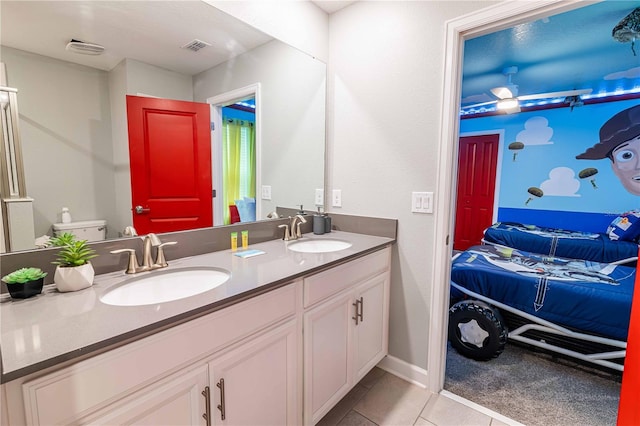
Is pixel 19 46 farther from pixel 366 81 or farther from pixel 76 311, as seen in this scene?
pixel 366 81

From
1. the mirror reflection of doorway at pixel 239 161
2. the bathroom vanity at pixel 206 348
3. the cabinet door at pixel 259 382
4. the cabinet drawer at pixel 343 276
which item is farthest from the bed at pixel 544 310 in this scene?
the mirror reflection of doorway at pixel 239 161

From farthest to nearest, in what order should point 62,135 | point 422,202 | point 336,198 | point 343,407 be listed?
point 336,198
point 422,202
point 343,407
point 62,135

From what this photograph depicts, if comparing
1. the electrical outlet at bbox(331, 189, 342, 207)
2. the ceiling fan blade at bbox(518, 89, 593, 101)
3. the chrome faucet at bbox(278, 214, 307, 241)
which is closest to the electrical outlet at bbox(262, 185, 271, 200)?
the chrome faucet at bbox(278, 214, 307, 241)

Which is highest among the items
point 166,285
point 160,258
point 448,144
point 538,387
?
point 448,144

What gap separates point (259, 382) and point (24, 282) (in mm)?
844

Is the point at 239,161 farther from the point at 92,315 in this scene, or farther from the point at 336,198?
the point at 92,315

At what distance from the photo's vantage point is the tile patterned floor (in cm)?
158

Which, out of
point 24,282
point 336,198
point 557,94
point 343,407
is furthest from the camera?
point 557,94

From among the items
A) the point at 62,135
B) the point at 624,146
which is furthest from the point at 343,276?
the point at 624,146

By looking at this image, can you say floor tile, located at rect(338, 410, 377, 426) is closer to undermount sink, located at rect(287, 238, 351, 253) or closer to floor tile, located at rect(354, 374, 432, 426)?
floor tile, located at rect(354, 374, 432, 426)

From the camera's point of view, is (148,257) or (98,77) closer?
(98,77)

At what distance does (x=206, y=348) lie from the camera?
96 centimetres

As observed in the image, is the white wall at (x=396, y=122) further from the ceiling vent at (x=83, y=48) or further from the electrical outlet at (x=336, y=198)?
the ceiling vent at (x=83, y=48)

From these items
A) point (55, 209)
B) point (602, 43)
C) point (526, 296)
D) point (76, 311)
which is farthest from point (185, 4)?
→ point (602, 43)
